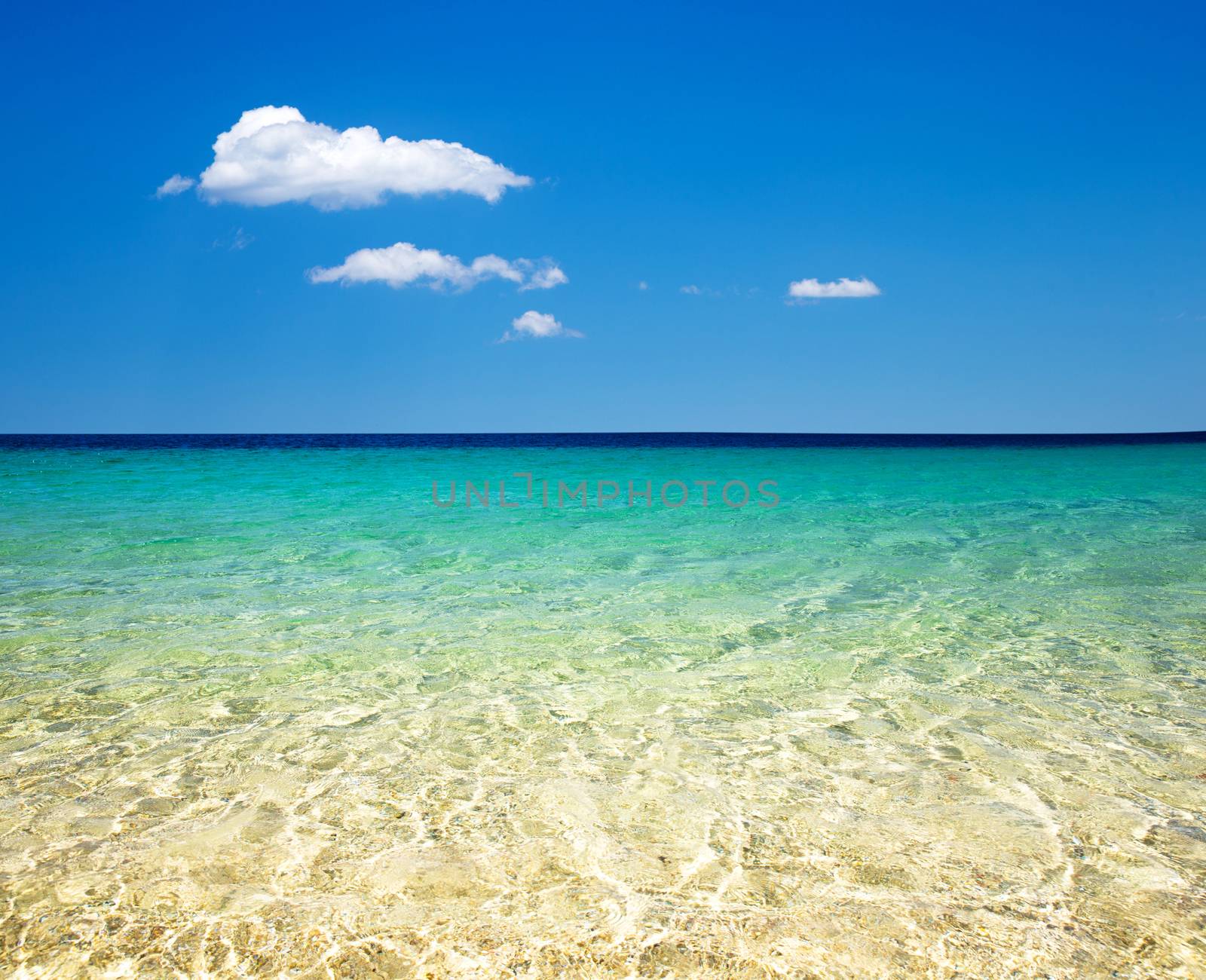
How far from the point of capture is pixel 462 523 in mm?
11875

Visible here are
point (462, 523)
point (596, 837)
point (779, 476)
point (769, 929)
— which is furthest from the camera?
point (779, 476)

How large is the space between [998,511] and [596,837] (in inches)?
511

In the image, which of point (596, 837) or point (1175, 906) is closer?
point (1175, 906)

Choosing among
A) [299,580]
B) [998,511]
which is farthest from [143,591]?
[998,511]

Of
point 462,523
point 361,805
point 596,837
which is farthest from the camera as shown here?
point 462,523

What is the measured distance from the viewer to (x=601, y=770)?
A: 10.8 ft

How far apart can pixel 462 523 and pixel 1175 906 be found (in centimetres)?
1033

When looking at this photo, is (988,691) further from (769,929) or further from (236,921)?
(236,921)

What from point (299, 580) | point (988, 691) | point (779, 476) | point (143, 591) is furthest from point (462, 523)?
point (779, 476)

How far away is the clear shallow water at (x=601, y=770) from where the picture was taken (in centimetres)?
220

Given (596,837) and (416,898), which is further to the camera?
(596,837)

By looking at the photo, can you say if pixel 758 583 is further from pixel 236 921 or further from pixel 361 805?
pixel 236 921

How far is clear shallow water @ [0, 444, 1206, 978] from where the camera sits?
7.22ft

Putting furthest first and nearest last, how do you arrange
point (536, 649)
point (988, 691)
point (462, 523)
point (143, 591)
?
point (462, 523) < point (143, 591) < point (536, 649) < point (988, 691)
